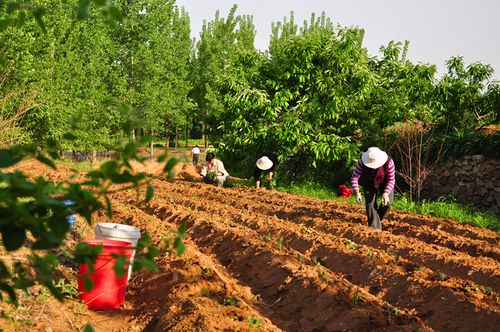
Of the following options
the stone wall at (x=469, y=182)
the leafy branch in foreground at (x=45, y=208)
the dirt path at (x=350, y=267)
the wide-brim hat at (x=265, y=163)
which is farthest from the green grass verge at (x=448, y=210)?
the leafy branch in foreground at (x=45, y=208)

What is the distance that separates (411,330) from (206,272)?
2.63m

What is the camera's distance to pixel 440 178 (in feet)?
49.5

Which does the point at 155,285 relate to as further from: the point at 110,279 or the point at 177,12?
the point at 177,12

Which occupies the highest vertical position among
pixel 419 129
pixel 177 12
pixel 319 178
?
pixel 177 12

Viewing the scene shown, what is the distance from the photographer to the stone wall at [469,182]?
13430 mm

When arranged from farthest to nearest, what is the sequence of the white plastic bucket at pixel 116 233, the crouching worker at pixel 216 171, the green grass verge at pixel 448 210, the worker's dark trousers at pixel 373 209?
the crouching worker at pixel 216 171 < the green grass verge at pixel 448 210 < the worker's dark trousers at pixel 373 209 < the white plastic bucket at pixel 116 233

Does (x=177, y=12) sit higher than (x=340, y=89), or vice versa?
(x=177, y=12)

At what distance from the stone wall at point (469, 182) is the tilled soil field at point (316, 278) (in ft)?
10.2

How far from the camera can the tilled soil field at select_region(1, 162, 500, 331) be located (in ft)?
17.4

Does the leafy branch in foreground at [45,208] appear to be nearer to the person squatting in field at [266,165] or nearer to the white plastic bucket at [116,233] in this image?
the white plastic bucket at [116,233]

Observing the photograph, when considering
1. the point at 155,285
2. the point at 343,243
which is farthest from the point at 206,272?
the point at 343,243

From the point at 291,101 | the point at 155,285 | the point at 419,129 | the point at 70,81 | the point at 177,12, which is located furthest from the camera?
the point at 177,12

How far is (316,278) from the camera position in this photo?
642 centimetres

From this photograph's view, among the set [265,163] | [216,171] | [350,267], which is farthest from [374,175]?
[216,171]
